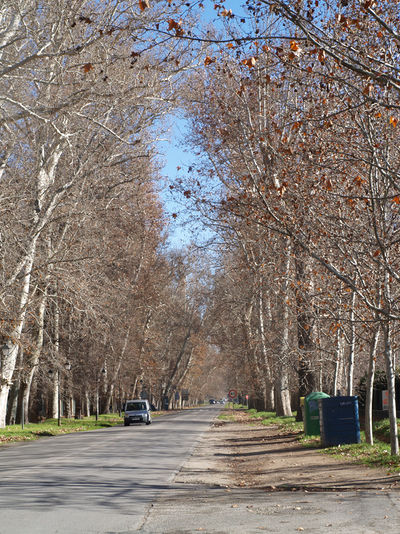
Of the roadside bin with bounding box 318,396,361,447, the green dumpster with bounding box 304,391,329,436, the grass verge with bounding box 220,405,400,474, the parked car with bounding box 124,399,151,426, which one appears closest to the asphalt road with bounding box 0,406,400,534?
the grass verge with bounding box 220,405,400,474

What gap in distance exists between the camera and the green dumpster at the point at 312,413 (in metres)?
21.6

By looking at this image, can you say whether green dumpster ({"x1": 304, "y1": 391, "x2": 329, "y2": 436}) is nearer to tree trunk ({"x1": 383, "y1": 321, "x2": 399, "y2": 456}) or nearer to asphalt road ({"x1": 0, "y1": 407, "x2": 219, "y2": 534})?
asphalt road ({"x1": 0, "y1": 407, "x2": 219, "y2": 534})

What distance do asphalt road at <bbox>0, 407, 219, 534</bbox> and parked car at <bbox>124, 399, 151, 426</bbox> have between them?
796 inches

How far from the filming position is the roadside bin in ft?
60.0

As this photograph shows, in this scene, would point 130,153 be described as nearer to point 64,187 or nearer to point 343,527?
point 64,187

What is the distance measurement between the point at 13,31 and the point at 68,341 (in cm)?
2669

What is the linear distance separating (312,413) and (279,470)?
6.89 meters

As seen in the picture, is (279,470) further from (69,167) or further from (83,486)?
(69,167)

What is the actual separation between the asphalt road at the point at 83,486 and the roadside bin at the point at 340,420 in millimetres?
3715

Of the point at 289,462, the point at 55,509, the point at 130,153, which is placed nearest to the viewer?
the point at 55,509

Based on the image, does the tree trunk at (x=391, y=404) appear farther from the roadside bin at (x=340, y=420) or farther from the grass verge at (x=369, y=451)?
the roadside bin at (x=340, y=420)

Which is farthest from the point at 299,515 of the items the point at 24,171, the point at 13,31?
the point at 24,171

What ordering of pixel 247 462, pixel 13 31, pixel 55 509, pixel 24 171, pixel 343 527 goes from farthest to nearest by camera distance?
pixel 24 171, pixel 13 31, pixel 247 462, pixel 55 509, pixel 343 527

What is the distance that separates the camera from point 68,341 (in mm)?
46219
